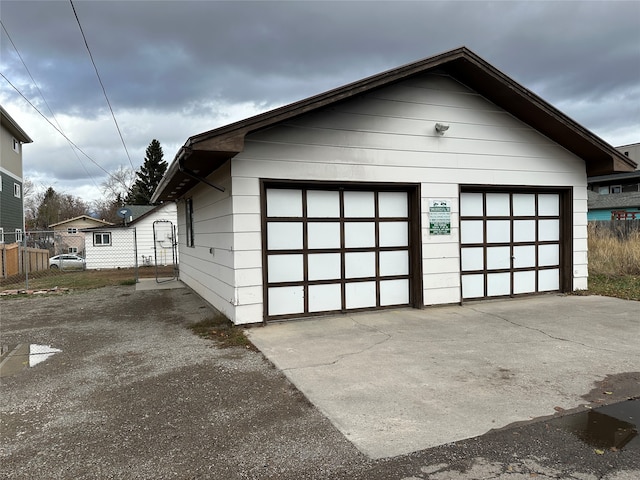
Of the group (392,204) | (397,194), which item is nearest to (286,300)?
(392,204)

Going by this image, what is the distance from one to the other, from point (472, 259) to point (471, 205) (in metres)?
1.11

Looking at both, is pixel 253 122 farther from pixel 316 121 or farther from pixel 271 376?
pixel 271 376

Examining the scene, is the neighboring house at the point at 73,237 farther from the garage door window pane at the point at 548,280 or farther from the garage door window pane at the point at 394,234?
the garage door window pane at the point at 548,280

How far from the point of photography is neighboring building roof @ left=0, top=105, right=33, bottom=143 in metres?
21.2

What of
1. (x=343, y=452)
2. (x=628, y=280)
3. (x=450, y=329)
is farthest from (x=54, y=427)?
(x=628, y=280)

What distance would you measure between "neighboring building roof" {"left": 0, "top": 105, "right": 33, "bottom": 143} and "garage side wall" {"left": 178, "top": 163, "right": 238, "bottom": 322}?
15.7 meters

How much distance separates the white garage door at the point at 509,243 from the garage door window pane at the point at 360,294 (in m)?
2.07

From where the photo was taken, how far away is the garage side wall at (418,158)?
6.96m

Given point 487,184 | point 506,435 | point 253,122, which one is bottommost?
point 506,435

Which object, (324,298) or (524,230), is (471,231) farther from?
(324,298)

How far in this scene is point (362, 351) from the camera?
5531 millimetres

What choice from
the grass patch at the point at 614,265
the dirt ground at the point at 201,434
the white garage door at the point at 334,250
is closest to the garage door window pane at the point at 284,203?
the white garage door at the point at 334,250

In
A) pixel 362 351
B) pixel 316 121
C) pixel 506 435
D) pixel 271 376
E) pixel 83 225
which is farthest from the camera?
pixel 83 225

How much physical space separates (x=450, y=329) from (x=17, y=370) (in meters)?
5.76
